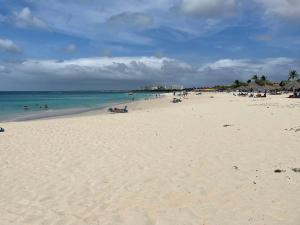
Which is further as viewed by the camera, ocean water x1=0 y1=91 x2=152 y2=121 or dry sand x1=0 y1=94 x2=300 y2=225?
ocean water x1=0 y1=91 x2=152 y2=121

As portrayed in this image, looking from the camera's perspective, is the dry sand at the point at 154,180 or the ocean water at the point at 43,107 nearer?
the dry sand at the point at 154,180

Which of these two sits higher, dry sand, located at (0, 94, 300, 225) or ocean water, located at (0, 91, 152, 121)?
dry sand, located at (0, 94, 300, 225)

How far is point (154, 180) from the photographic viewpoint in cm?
809

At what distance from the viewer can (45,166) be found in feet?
31.9

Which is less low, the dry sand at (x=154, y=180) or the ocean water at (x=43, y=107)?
the dry sand at (x=154, y=180)

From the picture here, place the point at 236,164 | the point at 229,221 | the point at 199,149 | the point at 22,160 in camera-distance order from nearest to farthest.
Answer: the point at 229,221 < the point at 236,164 < the point at 22,160 < the point at 199,149

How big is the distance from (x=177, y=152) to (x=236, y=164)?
2.49 m

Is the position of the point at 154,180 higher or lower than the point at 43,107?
higher

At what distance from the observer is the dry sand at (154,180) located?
593 centimetres

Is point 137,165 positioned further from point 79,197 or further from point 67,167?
point 79,197

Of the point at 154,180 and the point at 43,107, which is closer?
the point at 154,180

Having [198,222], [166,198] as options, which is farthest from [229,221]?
[166,198]

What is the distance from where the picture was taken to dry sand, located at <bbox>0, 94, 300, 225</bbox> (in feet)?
19.4

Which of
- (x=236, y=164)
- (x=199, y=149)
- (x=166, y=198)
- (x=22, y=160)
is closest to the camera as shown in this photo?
(x=166, y=198)
